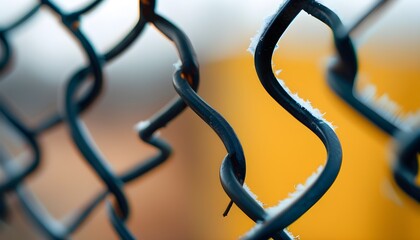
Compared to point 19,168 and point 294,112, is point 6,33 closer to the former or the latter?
point 19,168

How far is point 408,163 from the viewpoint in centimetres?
31

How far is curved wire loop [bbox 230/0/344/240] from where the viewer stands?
28cm

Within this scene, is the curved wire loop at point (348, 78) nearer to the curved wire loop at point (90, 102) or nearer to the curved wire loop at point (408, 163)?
the curved wire loop at point (408, 163)

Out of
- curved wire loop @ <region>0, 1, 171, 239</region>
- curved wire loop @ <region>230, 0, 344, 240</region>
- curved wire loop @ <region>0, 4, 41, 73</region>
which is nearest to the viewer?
curved wire loop @ <region>230, 0, 344, 240</region>

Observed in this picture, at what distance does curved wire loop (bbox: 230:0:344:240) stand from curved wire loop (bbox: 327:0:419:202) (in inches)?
1.6

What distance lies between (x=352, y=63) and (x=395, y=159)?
0.26 feet

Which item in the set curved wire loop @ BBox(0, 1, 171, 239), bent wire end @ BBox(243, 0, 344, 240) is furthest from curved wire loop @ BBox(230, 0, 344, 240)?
curved wire loop @ BBox(0, 1, 171, 239)

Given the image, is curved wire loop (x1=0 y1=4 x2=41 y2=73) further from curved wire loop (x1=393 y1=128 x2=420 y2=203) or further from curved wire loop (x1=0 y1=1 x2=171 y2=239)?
curved wire loop (x1=393 y1=128 x2=420 y2=203)

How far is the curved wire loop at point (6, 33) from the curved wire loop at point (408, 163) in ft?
1.31

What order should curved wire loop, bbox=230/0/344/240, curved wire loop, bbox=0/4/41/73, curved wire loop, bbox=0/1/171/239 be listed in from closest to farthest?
1. curved wire loop, bbox=230/0/344/240
2. curved wire loop, bbox=0/1/171/239
3. curved wire loop, bbox=0/4/41/73

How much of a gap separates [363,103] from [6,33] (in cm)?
45

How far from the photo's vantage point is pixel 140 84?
639cm

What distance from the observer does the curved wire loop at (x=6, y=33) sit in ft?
1.96

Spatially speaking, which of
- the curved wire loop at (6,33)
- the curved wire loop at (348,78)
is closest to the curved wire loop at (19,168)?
the curved wire loop at (6,33)
